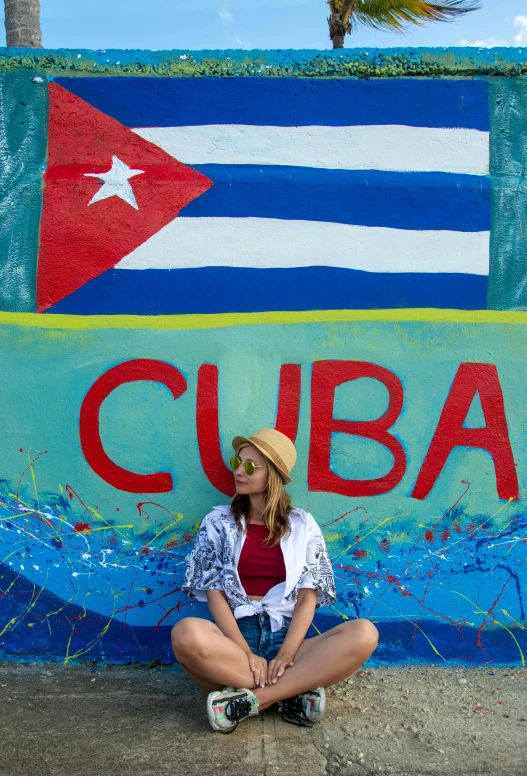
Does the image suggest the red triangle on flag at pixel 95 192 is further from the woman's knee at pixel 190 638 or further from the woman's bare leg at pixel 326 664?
the woman's bare leg at pixel 326 664

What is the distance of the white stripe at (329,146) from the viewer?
3.30 metres

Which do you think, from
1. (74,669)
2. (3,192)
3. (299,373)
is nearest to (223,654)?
(74,669)

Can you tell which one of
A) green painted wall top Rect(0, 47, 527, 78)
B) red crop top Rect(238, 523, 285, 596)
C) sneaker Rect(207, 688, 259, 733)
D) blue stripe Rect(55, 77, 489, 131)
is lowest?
sneaker Rect(207, 688, 259, 733)

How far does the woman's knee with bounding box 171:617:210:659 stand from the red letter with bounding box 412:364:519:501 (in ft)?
4.06

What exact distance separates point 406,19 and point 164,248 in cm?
707

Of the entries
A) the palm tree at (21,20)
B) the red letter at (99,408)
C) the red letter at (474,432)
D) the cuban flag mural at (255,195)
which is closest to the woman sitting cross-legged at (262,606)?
the red letter at (99,408)

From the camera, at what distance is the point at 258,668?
2.69m

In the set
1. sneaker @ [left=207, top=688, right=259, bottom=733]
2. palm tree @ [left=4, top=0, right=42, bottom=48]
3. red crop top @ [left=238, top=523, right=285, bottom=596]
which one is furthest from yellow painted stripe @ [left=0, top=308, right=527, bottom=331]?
palm tree @ [left=4, top=0, right=42, bottom=48]

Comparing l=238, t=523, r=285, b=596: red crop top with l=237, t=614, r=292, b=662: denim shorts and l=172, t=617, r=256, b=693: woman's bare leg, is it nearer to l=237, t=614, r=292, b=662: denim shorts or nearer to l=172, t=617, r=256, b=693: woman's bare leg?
l=237, t=614, r=292, b=662: denim shorts

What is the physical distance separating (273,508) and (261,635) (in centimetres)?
53

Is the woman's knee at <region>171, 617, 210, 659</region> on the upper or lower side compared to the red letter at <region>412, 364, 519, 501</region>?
lower

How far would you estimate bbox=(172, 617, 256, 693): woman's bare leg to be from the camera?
2607 mm

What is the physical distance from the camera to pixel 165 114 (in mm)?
3295

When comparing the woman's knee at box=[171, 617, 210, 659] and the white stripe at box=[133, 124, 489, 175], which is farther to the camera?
the white stripe at box=[133, 124, 489, 175]
